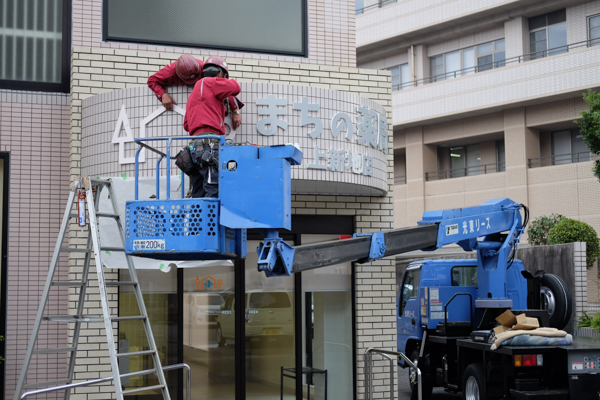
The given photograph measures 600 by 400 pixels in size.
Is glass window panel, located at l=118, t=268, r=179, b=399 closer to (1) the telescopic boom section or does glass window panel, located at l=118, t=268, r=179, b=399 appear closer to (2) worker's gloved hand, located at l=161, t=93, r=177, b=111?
A: (2) worker's gloved hand, located at l=161, t=93, r=177, b=111

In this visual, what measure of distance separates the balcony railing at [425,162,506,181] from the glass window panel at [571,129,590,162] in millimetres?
3162

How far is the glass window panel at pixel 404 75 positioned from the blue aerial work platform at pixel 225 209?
1155 inches

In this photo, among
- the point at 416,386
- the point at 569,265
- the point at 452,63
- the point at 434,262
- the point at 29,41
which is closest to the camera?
the point at 29,41

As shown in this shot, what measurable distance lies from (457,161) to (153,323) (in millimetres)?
25864

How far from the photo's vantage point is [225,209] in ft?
20.2

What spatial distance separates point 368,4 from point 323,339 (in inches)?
1114

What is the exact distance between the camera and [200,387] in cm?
976

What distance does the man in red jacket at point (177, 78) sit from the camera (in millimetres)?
8586

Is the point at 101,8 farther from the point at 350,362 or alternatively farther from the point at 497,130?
the point at 497,130

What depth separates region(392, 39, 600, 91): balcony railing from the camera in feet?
93.3

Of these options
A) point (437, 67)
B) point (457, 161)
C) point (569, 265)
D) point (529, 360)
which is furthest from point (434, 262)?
point (437, 67)

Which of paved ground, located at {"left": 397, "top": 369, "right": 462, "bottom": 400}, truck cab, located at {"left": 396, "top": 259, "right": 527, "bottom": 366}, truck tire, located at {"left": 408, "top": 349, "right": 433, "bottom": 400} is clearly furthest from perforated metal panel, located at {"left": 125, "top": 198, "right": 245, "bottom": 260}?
paved ground, located at {"left": 397, "top": 369, "right": 462, "bottom": 400}

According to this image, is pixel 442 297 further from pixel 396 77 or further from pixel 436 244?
pixel 396 77

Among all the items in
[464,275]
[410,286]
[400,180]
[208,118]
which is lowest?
[410,286]
